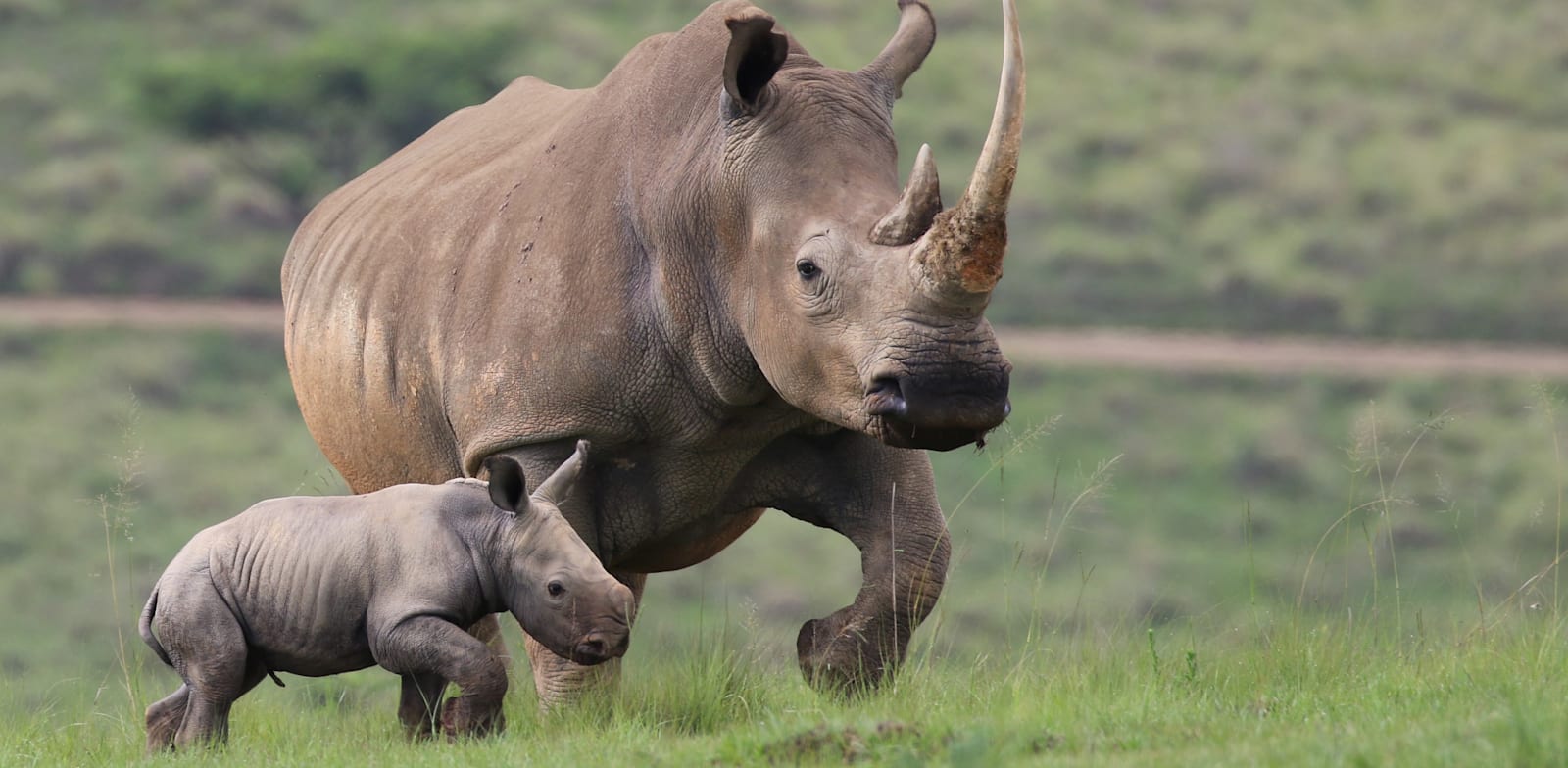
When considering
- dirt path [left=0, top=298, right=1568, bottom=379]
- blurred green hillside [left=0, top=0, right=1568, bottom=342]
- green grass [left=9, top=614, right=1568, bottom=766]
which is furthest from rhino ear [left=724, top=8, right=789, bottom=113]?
blurred green hillside [left=0, top=0, right=1568, bottom=342]

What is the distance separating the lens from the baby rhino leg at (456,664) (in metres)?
5.99

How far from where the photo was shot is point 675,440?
6918 millimetres

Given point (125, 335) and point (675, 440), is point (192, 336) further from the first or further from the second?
point (675, 440)

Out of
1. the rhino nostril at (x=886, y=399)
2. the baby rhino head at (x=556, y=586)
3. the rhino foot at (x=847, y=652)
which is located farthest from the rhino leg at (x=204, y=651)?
the rhino nostril at (x=886, y=399)

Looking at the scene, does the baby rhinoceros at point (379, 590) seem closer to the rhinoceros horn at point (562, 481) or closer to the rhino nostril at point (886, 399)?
the rhinoceros horn at point (562, 481)

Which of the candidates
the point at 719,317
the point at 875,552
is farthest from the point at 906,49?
the point at 875,552

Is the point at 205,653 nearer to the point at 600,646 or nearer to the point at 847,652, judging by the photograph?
the point at 600,646

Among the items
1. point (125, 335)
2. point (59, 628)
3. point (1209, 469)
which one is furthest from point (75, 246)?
point (1209, 469)

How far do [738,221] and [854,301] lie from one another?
640 mm

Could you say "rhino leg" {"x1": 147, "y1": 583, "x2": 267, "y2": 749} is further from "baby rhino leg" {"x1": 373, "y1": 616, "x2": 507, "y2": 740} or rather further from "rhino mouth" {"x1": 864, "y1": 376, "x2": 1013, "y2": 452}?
"rhino mouth" {"x1": 864, "y1": 376, "x2": 1013, "y2": 452}

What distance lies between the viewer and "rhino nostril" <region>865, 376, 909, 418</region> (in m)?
5.86

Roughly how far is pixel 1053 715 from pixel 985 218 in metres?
1.20

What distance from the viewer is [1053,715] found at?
575 cm

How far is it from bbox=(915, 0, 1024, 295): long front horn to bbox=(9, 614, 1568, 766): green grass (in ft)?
3.46
